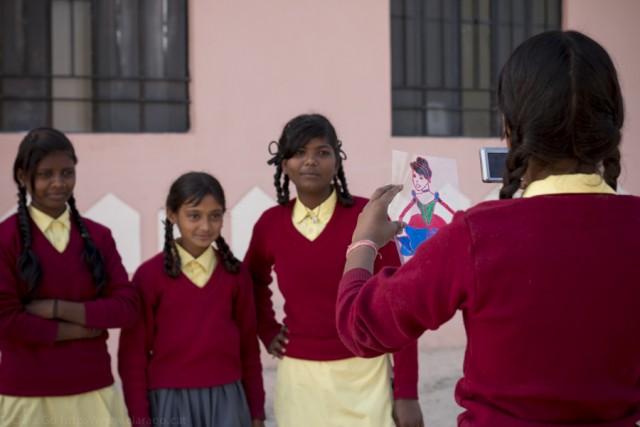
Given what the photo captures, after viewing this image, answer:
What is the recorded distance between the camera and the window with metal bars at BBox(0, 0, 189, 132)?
468 centimetres

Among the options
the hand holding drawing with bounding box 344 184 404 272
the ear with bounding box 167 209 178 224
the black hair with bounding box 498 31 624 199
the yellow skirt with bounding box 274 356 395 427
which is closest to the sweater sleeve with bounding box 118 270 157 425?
the ear with bounding box 167 209 178 224

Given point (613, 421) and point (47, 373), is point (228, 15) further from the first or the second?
point (613, 421)

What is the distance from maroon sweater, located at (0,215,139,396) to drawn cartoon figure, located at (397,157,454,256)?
1.13 metres

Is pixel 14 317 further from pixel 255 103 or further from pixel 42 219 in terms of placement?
pixel 255 103

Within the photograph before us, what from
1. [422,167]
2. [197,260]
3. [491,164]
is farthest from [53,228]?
[491,164]

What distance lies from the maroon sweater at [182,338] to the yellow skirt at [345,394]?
0.87ft

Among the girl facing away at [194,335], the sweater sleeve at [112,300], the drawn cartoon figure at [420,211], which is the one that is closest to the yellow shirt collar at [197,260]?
the girl facing away at [194,335]

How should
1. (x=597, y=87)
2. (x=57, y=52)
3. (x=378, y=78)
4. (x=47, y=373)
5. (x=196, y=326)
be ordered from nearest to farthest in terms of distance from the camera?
(x=597, y=87) → (x=47, y=373) → (x=196, y=326) → (x=57, y=52) → (x=378, y=78)

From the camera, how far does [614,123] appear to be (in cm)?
119

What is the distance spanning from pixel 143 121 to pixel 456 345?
8.89 ft

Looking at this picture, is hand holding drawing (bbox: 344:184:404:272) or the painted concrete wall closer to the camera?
hand holding drawing (bbox: 344:184:404:272)

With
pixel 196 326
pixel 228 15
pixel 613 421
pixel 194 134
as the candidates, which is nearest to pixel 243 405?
pixel 196 326

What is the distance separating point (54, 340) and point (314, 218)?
94 cm

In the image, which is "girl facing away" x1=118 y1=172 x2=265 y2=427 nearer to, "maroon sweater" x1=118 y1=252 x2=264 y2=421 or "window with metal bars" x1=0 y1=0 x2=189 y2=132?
"maroon sweater" x1=118 y1=252 x2=264 y2=421
